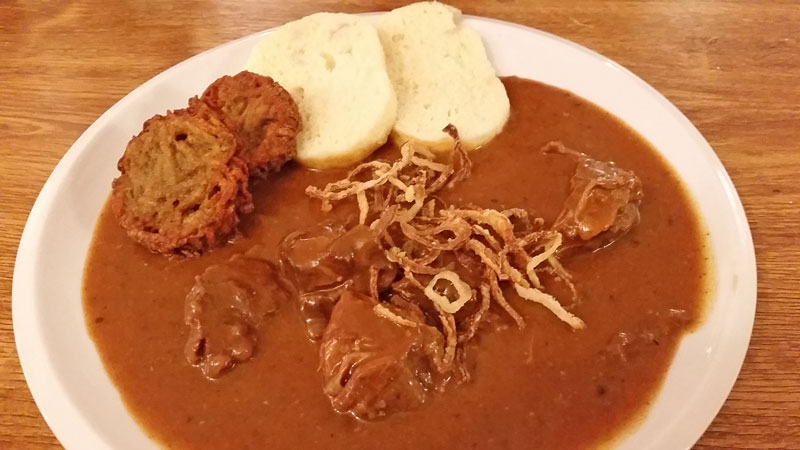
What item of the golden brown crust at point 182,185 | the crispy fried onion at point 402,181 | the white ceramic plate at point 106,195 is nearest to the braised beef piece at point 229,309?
the golden brown crust at point 182,185

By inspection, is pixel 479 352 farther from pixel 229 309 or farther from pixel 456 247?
pixel 229 309

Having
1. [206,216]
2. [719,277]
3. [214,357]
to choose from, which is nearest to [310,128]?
[206,216]

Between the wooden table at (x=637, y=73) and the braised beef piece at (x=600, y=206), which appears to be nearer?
the wooden table at (x=637, y=73)

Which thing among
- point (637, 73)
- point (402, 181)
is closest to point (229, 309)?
point (402, 181)

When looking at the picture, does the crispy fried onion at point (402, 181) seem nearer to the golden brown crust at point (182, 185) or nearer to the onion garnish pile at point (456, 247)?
the onion garnish pile at point (456, 247)

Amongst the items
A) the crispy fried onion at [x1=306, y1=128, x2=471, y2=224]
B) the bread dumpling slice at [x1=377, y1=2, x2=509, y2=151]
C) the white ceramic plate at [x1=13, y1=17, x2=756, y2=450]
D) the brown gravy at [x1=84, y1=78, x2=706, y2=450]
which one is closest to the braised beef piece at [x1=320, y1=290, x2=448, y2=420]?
the brown gravy at [x1=84, y1=78, x2=706, y2=450]

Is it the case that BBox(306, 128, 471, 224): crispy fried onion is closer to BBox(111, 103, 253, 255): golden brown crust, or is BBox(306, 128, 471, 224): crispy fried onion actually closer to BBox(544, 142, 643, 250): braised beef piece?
BBox(111, 103, 253, 255): golden brown crust
